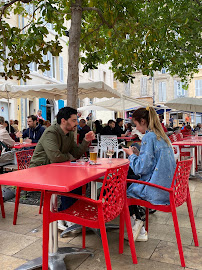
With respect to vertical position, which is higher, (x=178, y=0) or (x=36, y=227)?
(x=178, y=0)

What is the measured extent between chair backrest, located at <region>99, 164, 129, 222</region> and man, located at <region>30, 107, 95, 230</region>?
1.07 meters

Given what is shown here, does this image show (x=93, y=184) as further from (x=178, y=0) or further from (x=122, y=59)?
(x=178, y=0)

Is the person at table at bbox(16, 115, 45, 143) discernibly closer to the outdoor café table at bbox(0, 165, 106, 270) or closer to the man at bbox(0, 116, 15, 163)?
the man at bbox(0, 116, 15, 163)

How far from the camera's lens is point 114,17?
5504 millimetres

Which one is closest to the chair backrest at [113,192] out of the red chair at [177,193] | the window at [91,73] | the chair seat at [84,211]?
the chair seat at [84,211]

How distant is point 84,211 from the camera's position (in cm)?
258

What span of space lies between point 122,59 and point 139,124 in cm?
385

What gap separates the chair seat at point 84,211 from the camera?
2.44m

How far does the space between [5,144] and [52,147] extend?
3.53 meters

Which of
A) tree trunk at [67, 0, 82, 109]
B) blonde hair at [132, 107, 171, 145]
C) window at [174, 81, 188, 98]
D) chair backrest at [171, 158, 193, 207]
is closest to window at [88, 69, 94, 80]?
window at [174, 81, 188, 98]

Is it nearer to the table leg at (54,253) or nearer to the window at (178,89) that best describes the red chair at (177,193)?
the table leg at (54,253)

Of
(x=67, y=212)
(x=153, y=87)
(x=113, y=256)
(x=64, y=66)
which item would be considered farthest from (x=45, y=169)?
(x=153, y=87)

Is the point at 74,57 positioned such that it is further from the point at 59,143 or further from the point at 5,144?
the point at 5,144

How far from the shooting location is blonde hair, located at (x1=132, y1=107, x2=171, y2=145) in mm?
3029
